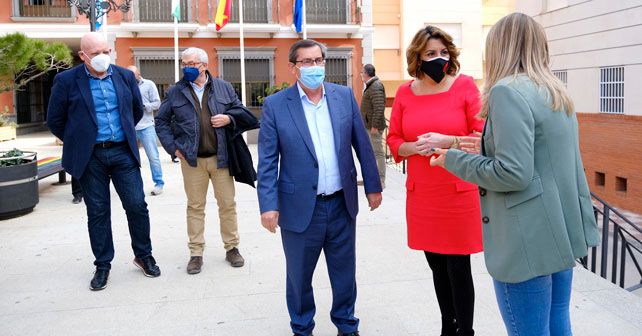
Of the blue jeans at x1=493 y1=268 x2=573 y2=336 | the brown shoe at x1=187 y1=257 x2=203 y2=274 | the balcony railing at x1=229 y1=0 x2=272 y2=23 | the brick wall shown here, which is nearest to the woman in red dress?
the blue jeans at x1=493 y1=268 x2=573 y2=336

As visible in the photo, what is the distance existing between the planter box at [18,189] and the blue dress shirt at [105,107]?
3.28 m

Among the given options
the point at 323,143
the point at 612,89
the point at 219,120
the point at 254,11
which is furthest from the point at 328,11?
the point at 323,143

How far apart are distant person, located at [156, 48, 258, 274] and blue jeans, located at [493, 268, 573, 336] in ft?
9.93

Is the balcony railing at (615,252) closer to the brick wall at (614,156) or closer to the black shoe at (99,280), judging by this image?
the black shoe at (99,280)

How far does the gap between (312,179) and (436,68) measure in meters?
0.94

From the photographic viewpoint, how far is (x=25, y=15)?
67.9 ft

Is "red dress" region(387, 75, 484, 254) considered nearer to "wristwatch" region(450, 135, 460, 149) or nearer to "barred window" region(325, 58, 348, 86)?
"wristwatch" region(450, 135, 460, 149)

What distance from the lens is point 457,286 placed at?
311cm

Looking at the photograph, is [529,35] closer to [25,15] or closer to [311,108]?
[311,108]

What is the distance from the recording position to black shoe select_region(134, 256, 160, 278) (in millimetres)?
4848

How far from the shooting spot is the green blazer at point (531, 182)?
2193 millimetres

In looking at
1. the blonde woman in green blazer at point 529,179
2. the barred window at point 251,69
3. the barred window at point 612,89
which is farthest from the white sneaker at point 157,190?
the barred window at point 251,69

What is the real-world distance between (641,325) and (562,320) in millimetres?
1612

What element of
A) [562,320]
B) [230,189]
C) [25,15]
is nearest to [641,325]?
[562,320]
